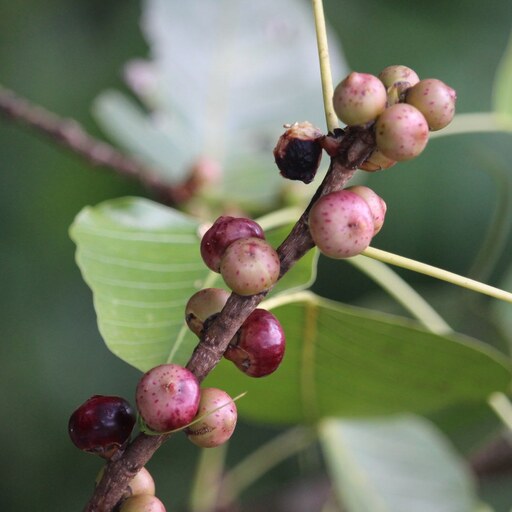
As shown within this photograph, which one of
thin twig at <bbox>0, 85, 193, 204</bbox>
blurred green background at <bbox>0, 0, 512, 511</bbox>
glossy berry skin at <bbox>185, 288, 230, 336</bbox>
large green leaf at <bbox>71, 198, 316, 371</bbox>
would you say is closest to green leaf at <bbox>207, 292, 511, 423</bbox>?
large green leaf at <bbox>71, 198, 316, 371</bbox>

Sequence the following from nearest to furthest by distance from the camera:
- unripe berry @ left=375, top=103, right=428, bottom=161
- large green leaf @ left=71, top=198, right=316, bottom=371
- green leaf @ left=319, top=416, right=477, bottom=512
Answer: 1. unripe berry @ left=375, top=103, right=428, bottom=161
2. large green leaf @ left=71, top=198, right=316, bottom=371
3. green leaf @ left=319, top=416, right=477, bottom=512

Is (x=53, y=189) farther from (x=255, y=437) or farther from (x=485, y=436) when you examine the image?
(x=485, y=436)

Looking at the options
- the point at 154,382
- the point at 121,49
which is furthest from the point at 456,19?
the point at 154,382

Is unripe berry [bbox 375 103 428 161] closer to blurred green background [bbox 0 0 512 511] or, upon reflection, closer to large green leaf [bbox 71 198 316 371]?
large green leaf [bbox 71 198 316 371]

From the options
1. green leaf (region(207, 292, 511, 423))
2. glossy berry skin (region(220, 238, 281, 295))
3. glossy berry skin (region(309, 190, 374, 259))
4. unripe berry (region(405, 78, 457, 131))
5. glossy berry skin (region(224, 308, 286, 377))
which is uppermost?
unripe berry (region(405, 78, 457, 131))

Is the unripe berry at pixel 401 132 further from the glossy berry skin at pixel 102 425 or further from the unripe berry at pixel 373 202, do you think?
the glossy berry skin at pixel 102 425
